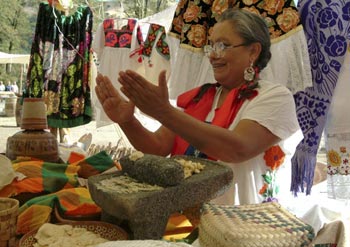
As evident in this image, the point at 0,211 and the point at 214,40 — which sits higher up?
the point at 214,40

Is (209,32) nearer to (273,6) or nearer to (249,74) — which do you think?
(273,6)

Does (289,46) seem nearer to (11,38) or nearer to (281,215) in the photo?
(281,215)

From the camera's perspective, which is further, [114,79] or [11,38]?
[11,38]

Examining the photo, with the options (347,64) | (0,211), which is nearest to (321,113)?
(347,64)

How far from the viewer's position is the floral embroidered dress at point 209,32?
6.00 ft

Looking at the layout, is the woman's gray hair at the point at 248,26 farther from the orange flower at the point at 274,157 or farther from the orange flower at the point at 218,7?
the orange flower at the point at 218,7

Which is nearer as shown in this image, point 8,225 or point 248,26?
point 8,225

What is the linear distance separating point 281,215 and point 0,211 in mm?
487

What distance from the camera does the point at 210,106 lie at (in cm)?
156

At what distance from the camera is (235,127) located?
1356 mm

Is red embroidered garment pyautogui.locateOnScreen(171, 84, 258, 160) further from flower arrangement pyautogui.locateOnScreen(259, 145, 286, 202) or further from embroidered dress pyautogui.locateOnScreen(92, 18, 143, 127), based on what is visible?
embroidered dress pyautogui.locateOnScreen(92, 18, 143, 127)

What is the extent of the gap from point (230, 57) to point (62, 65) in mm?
2613

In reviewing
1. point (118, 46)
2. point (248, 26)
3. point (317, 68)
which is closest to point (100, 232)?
point (248, 26)

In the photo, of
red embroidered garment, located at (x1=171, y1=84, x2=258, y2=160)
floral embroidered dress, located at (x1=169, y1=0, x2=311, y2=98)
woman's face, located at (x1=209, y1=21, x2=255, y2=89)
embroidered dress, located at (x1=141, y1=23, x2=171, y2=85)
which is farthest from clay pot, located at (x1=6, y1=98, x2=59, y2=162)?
embroidered dress, located at (x1=141, y1=23, x2=171, y2=85)
